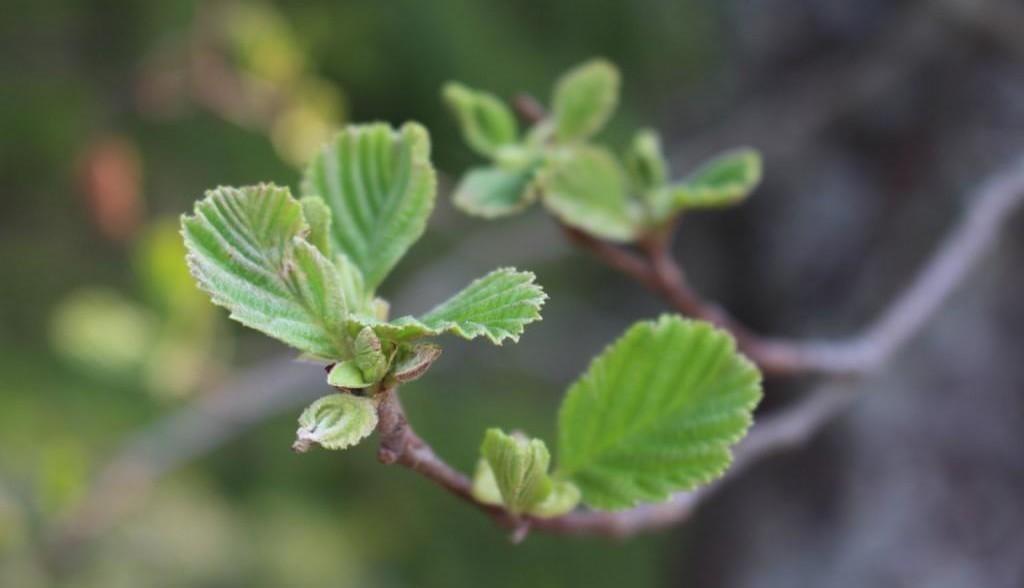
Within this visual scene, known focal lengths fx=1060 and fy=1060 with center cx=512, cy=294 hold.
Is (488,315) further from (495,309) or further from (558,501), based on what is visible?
(558,501)

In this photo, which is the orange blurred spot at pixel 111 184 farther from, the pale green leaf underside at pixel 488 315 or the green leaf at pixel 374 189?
the pale green leaf underside at pixel 488 315

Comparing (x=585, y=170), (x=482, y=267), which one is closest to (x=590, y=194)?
(x=585, y=170)

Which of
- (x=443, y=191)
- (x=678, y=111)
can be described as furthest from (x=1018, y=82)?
(x=443, y=191)

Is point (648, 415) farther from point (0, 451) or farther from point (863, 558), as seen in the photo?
point (0, 451)

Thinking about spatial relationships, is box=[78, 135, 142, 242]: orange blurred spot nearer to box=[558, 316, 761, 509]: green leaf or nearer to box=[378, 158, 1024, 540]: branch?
box=[378, 158, 1024, 540]: branch

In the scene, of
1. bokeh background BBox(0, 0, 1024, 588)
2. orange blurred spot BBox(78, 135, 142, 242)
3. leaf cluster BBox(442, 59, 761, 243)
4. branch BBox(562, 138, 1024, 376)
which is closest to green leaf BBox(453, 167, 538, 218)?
leaf cluster BBox(442, 59, 761, 243)

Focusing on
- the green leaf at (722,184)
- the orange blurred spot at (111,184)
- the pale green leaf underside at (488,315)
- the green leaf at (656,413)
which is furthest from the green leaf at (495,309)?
the orange blurred spot at (111,184)
